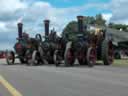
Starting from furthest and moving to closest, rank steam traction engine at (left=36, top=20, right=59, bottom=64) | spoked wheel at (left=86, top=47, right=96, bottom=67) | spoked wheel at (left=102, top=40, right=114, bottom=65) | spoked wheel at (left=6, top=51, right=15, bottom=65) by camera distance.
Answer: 1. spoked wheel at (left=6, top=51, right=15, bottom=65)
2. steam traction engine at (left=36, top=20, right=59, bottom=64)
3. spoked wheel at (left=102, top=40, right=114, bottom=65)
4. spoked wheel at (left=86, top=47, right=96, bottom=67)

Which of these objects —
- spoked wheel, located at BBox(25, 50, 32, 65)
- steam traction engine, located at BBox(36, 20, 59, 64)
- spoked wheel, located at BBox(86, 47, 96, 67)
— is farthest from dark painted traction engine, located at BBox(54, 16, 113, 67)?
spoked wheel, located at BBox(25, 50, 32, 65)

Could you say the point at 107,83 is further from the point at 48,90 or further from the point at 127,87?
the point at 48,90

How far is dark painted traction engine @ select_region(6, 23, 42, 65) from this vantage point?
34147 millimetres

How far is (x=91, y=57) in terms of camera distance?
91.7ft

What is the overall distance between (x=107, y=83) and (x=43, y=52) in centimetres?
1799

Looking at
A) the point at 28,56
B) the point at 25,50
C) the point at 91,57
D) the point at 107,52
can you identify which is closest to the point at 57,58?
the point at 107,52

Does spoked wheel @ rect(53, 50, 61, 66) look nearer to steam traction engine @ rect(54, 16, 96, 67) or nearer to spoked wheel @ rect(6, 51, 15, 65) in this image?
steam traction engine @ rect(54, 16, 96, 67)

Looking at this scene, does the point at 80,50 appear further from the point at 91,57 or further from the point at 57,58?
the point at 57,58

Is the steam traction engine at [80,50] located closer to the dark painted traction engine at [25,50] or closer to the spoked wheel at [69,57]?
the spoked wheel at [69,57]

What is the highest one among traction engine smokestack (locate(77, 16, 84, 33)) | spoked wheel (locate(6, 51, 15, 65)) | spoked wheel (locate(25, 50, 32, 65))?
traction engine smokestack (locate(77, 16, 84, 33))

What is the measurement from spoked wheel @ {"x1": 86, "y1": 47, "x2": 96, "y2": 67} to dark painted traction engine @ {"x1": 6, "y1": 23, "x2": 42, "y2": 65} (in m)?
6.32

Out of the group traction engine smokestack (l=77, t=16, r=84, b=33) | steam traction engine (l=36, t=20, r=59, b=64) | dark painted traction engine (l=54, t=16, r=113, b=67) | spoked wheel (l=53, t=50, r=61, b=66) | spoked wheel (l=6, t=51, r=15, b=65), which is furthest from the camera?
spoked wheel (l=6, t=51, r=15, b=65)

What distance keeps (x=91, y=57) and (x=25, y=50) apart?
9792 mm

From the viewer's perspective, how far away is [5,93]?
13.8 m
